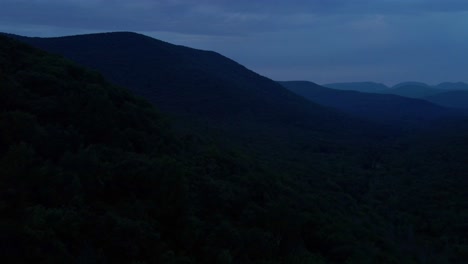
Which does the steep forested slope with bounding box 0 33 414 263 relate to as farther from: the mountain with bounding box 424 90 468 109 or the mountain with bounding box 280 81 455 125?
the mountain with bounding box 424 90 468 109

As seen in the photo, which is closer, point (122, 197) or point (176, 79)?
point (122, 197)

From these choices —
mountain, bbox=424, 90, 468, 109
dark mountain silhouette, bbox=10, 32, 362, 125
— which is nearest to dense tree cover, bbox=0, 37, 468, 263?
dark mountain silhouette, bbox=10, 32, 362, 125

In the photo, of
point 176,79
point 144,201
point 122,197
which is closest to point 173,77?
point 176,79

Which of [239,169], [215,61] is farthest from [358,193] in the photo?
[215,61]

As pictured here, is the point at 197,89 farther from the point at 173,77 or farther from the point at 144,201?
the point at 144,201

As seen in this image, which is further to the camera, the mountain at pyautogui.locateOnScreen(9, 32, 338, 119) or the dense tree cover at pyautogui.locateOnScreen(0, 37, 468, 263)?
the mountain at pyautogui.locateOnScreen(9, 32, 338, 119)

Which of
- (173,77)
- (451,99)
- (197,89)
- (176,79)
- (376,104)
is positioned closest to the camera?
(197,89)

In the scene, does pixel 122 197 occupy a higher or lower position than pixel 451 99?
lower

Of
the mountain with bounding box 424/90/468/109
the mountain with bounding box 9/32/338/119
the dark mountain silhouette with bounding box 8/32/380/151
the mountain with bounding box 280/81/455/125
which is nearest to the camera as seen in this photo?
the dark mountain silhouette with bounding box 8/32/380/151

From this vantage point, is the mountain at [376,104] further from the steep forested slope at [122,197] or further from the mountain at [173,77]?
the steep forested slope at [122,197]
